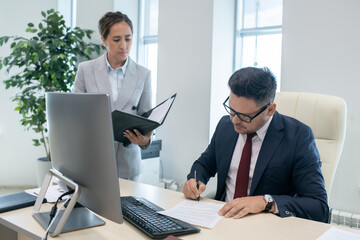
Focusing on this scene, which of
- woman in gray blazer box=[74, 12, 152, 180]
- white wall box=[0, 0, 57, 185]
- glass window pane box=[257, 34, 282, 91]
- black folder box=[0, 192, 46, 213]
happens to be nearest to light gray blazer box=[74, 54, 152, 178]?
woman in gray blazer box=[74, 12, 152, 180]

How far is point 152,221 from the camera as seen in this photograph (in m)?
1.17

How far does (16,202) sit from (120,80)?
982mm

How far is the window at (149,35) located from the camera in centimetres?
383

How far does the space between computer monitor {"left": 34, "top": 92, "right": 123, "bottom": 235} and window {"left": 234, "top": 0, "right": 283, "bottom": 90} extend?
2.27 metres

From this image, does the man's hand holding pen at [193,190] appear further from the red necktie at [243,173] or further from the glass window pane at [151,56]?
the glass window pane at [151,56]

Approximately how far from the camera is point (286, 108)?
72.9 inches

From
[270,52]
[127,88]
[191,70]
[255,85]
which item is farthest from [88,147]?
[270,52]

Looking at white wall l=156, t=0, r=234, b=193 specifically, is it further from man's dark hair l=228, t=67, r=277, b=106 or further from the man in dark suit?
man's dark hair l=228, t=67, r=277, b=106

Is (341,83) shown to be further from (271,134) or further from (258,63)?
(271,134)

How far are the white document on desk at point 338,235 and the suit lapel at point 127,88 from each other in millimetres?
1301

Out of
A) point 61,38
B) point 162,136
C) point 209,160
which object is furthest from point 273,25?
point 61,38

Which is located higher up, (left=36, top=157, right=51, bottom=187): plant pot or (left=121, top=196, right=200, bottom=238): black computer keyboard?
(left=121, top=196, right=200, bottom=238): black computer keyboard

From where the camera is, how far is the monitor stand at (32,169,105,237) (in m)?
1.07

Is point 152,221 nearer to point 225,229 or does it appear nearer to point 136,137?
point 225,229
